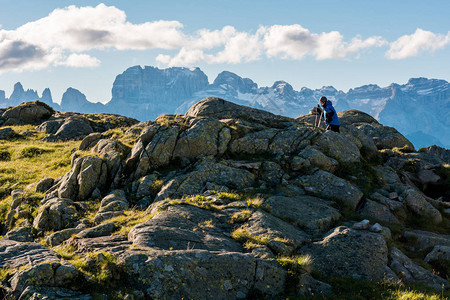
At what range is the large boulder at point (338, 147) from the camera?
80.3 ft

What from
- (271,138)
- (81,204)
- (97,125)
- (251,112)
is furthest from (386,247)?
(97,125)

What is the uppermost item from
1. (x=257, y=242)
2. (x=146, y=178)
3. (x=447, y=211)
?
(x=146, y=178)

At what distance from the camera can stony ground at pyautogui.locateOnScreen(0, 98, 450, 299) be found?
36.5 ft

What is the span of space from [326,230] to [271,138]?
1078 centimetres

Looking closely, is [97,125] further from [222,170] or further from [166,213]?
[166,213]

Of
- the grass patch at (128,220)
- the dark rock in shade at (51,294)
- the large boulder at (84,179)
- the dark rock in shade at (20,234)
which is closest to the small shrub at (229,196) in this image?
the grass patch at (128,220)

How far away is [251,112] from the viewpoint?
3503 cm

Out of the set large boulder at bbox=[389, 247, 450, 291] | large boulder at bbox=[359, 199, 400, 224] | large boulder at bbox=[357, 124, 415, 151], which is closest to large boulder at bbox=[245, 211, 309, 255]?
large boulder at bbox=[389, 247, 450, 291]

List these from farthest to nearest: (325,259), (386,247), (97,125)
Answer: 1. (97,125)
2. (386,247)
3. (325,259)

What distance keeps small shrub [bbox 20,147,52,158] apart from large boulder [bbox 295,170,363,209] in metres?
29.1

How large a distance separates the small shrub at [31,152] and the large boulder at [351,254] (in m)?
32.0

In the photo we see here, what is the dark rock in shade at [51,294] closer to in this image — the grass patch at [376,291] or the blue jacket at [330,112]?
the grass patch at [376,291]

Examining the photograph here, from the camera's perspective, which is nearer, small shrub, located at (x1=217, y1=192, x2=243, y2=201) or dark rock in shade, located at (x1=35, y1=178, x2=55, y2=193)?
small shrub, located at (x1=217, y1=192, x2=243, y2=201)

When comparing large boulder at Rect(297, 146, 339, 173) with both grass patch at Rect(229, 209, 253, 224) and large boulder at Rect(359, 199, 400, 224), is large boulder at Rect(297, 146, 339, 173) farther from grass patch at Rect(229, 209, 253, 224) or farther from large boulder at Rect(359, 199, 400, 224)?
grass patch at Rect(229, 209, 253, 224)
